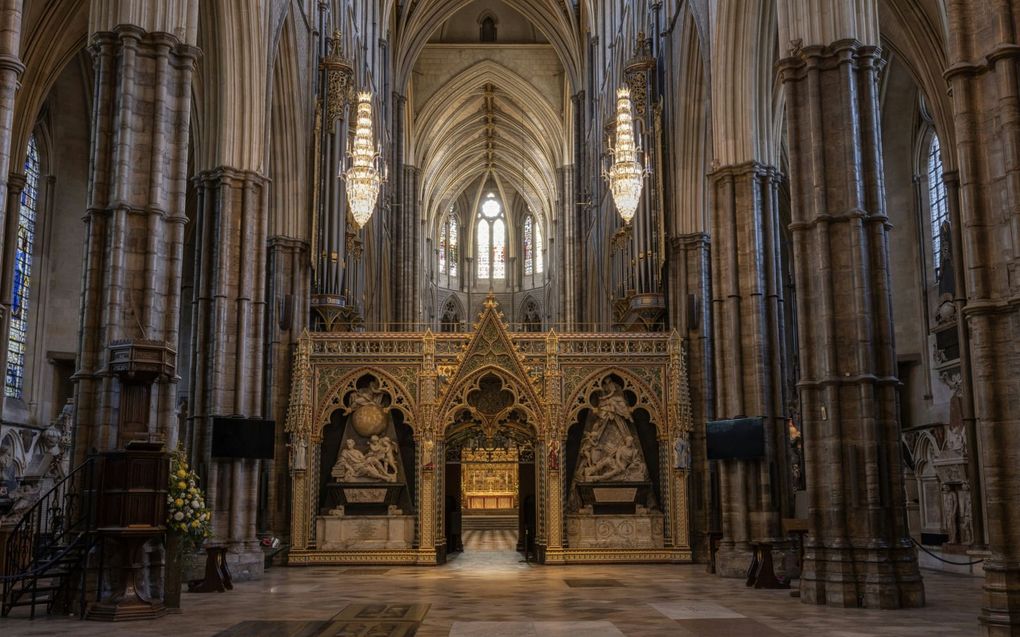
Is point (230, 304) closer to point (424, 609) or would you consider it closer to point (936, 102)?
point (424, 609)

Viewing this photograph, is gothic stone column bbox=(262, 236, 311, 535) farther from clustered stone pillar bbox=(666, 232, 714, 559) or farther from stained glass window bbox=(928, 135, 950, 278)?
stained glass window bbox=(928, 135, 950, 278)

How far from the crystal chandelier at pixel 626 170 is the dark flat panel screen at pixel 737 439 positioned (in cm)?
602

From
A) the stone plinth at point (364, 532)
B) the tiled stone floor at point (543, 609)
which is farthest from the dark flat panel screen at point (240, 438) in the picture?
the stone plinth at point (364, 532)

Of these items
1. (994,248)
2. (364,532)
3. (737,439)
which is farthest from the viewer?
(364,532)

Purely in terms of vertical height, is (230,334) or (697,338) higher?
(697,338)

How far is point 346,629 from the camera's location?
10.8 m

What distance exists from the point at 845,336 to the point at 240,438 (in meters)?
11.1

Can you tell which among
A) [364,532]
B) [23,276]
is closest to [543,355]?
[364,532]

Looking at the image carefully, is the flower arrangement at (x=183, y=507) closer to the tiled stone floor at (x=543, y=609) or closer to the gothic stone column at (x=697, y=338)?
the tiled stone floor at (x=543, y=609)

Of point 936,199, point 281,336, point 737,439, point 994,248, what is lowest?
point 737,439

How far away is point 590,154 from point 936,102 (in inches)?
716

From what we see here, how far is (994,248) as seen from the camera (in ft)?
32.6

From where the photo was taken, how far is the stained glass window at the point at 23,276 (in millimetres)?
26828

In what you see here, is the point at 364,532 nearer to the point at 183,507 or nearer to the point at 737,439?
the point at 737,439
